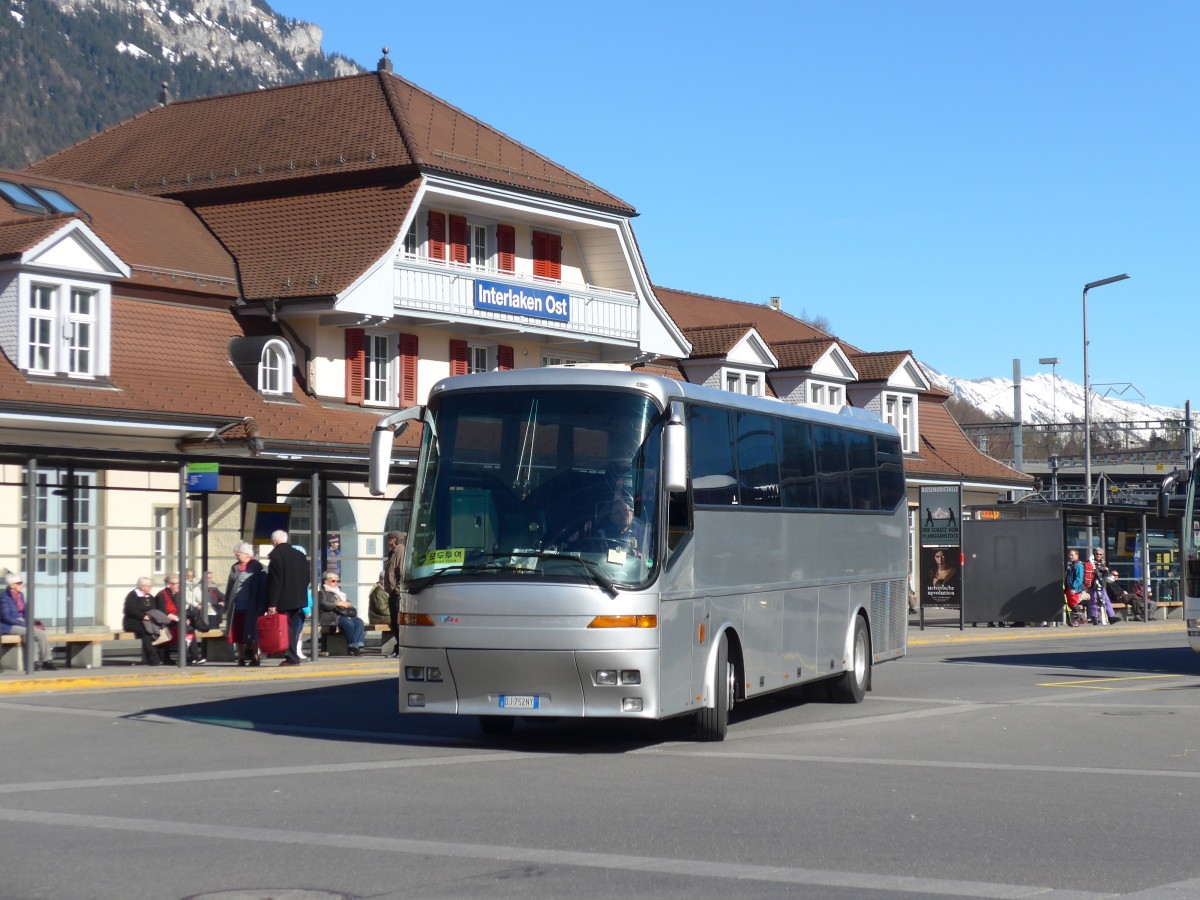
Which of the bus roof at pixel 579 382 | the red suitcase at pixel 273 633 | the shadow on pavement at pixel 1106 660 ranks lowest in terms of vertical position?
the shadow on pavement at pixel 1106 660

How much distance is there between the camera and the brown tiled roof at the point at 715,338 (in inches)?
1953

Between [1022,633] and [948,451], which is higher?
[948,451]

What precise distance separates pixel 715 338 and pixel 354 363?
14362 millimetres

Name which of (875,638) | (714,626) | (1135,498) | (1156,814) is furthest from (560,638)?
(1135,498)


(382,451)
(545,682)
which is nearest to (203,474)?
(382,451)

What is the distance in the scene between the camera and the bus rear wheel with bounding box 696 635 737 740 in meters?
14.8

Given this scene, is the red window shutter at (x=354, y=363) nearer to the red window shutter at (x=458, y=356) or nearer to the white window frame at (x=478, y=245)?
the red window shutter at (x=458, y=356)

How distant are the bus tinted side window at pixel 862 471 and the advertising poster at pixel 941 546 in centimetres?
1762

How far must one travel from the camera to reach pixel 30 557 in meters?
20.9

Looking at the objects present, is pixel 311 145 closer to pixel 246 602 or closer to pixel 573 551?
pixel 246 602

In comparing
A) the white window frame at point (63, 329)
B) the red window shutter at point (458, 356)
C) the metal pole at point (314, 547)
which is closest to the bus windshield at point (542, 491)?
the metal pole at point (314, 547)

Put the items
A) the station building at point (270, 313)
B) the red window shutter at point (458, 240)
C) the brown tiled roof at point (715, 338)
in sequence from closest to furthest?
the station building at point (270, 313) < the red window shutter at point (458, 240) < the brown tiled roof at point (715, 338)

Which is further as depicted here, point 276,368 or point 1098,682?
point 276,368

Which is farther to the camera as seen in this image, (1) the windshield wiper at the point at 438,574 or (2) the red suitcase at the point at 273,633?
(2) the red suitcase at the point at 273,633
